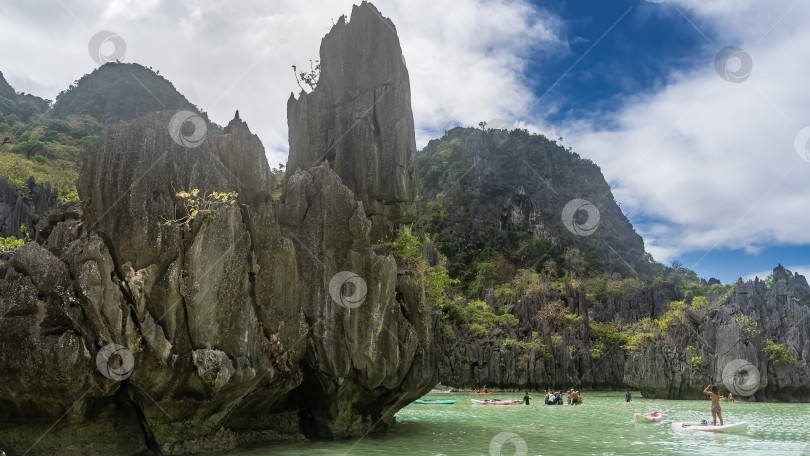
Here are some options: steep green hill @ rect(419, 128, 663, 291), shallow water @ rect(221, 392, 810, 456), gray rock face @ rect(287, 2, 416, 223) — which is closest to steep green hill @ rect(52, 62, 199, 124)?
steep green hill @ rect(419, 128, 663, 291)

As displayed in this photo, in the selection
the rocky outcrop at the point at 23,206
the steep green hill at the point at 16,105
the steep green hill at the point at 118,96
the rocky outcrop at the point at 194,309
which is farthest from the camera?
the steep green hill at the point at 118,96

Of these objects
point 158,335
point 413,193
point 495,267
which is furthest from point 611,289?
point 158,335

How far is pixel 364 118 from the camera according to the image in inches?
893

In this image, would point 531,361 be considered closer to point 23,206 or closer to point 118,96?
point 23,206

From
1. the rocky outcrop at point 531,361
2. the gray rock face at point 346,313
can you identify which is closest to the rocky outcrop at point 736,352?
the rocky outcrop at point 531,361

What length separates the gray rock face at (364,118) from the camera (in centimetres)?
2228

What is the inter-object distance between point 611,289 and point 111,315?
3112 inches

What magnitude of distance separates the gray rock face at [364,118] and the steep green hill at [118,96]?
60899 mm

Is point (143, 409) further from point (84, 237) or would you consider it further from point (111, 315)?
point (84, 237)

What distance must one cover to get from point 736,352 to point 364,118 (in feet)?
123

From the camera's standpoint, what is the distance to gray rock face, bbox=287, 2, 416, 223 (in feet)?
73.1

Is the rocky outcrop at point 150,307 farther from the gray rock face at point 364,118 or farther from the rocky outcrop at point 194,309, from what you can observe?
the gray rock face at point 364,118

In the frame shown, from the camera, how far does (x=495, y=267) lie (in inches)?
3605

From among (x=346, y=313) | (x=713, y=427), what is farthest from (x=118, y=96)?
(x=713, y=427)
